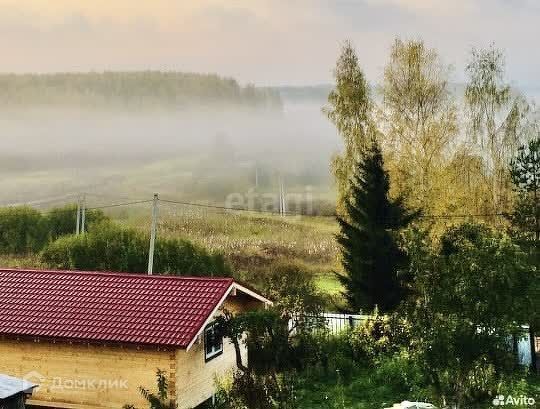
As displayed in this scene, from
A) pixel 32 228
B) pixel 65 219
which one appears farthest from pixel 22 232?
pixel 65 219

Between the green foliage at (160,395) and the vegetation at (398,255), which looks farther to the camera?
the green foliage at (160,395)

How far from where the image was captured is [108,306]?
1864 centimetres

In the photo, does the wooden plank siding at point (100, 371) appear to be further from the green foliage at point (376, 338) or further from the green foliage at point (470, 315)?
the green foliage at point (470, 315)

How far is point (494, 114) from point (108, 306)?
88.8ft

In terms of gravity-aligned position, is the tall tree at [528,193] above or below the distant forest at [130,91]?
below

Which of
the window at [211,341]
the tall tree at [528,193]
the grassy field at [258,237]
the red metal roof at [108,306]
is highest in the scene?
the tall tree at [528,193]

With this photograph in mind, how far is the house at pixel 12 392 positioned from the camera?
13.0m

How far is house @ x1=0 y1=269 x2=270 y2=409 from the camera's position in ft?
56.0

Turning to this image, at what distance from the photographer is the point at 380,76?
36625mm

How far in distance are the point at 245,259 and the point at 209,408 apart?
35.3 m

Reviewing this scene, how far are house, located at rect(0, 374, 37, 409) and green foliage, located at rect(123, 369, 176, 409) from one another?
3.21 meters

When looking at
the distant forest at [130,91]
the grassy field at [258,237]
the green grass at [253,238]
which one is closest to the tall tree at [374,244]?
the green grass at [253,238]

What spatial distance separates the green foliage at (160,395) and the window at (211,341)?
209cm

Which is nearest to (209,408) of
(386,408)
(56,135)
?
(386,408)
